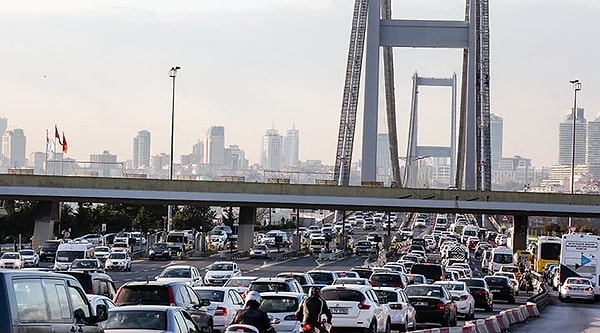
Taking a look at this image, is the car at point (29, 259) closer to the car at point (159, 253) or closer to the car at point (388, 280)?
the car at point (159, 253)

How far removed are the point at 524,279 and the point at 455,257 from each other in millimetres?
16780

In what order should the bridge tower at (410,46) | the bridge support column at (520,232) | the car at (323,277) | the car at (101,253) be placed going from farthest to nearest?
1. the bridge support column at (520,232)
2. the bridge tower at (410,46)
3. the car at (101,253)
4. the car at (323,277)

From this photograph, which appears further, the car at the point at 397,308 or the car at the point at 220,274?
the car at the point at 220,274

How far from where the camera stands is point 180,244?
3812 inches

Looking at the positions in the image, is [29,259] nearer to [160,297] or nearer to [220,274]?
[220,274]

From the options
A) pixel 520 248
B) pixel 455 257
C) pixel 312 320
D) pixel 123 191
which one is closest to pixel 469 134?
pixel 520 248

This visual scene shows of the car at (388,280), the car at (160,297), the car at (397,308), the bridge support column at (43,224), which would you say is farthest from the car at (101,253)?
the car at (160,297)

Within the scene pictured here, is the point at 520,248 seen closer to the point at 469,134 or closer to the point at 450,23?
the point at 469,134

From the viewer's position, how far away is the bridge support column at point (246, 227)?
9806 cm

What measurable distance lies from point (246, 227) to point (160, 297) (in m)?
74.4

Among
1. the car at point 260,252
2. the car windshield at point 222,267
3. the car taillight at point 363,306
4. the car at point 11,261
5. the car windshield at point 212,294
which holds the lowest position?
the car at point 260,252

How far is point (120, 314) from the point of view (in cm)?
2008

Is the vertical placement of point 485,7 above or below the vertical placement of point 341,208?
above

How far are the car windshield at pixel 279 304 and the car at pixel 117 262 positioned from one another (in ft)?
147
